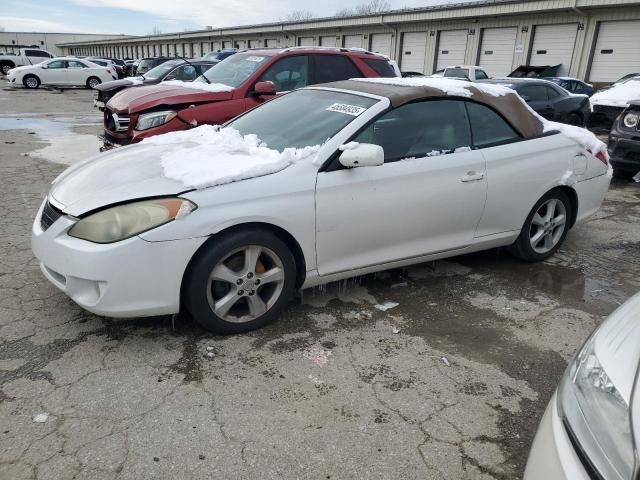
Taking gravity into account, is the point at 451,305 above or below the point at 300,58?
below

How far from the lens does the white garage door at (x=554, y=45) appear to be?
23.6m

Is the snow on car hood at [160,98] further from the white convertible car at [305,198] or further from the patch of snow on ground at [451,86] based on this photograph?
the patch of snow on ground at [451,86]

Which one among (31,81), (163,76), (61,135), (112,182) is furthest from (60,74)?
(112,182)

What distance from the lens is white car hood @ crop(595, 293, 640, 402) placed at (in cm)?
148

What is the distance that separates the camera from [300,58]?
7.18m

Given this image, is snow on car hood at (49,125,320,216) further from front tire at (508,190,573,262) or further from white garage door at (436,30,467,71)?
white garage door at (436,30,467,71)

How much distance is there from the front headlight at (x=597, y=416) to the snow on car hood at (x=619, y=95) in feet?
39.3

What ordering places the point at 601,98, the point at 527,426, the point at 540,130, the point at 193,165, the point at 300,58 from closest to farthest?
the point at 527,426 < the point at 193,165 < the point at 540,130 < the point at 300,58 < the point at 601,98

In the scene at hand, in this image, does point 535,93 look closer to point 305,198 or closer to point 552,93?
point 552,93

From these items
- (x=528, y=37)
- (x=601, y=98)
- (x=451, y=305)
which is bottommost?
(x=451, y=305)

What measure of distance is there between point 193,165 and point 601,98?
39.5ft

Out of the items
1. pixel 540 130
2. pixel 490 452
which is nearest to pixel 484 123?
pixel 540 130

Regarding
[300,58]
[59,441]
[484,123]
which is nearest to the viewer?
[59,441]

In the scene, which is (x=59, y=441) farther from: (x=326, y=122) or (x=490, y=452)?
(x=326, y=122)
